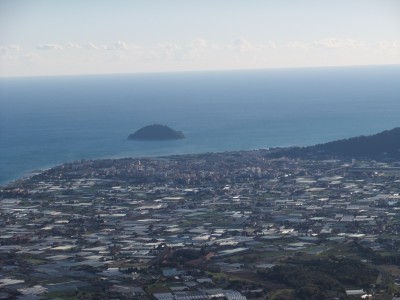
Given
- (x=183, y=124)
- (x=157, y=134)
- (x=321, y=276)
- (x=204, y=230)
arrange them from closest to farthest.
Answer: (x=321, y=276), (x=204, y=230), (x=157, y=134), (x=183, y=124)

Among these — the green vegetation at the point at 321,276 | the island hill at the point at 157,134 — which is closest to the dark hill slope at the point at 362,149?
the island hill at the point at 157,134

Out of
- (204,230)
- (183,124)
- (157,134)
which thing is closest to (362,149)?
(157,134)

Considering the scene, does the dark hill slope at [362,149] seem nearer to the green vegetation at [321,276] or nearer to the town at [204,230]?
the town at [204,230]

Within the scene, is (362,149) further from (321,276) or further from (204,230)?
(321,276)

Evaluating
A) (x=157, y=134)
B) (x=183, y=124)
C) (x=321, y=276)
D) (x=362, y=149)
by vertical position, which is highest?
(x=183, y=124)

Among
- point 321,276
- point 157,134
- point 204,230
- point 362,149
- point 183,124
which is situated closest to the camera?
point 321,276

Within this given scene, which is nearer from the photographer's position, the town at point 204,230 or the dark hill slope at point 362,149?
the town at point 204,230
